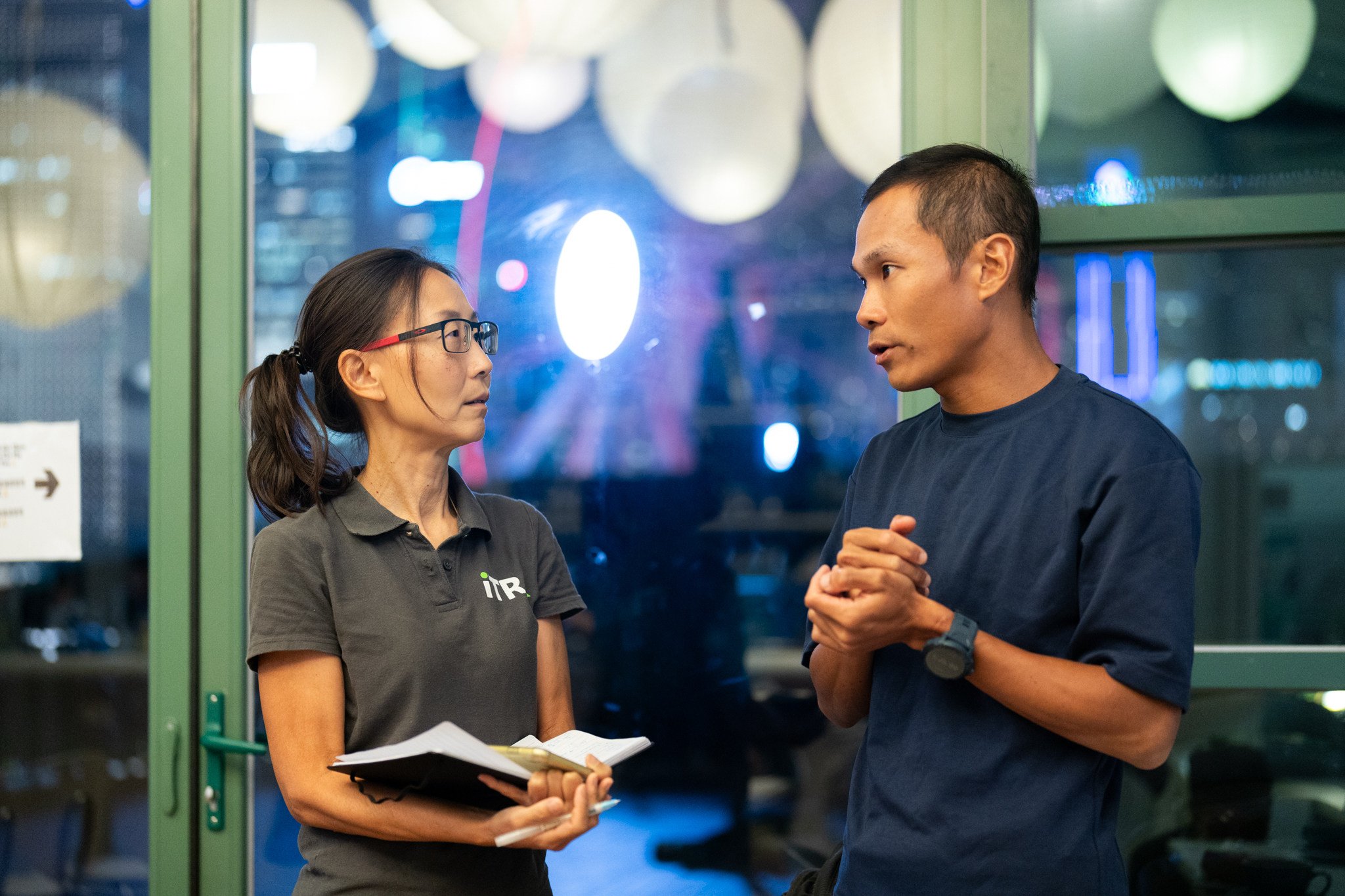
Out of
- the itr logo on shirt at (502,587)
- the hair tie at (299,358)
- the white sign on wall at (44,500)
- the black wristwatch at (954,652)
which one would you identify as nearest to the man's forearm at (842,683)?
the black wristwatch at (954,652)

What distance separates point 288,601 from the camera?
51.8 inches

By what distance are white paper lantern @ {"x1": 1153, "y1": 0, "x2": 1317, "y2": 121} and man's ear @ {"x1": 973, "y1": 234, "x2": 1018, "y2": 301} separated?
67 cm

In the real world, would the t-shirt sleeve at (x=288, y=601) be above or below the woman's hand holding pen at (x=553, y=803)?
above

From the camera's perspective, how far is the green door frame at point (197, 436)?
6.21 feet

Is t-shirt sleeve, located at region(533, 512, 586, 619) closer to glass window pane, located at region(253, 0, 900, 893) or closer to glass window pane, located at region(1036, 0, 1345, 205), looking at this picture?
glass window pane, located at region(253, 0, 900, 893)

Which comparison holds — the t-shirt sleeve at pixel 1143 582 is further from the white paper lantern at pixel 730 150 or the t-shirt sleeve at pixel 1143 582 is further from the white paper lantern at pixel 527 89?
the white paper lantern at pixel 527 89

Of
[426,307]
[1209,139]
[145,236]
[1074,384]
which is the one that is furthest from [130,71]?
[1209,139]

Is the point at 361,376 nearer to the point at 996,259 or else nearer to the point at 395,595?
the point at 395,595

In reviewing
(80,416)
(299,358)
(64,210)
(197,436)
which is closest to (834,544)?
(299,358)

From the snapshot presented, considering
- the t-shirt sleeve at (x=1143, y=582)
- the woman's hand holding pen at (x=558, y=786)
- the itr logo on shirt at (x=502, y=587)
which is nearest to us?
the t-shirt sleeve at (x=1143, y=582)

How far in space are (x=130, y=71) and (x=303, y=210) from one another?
0.44 metres

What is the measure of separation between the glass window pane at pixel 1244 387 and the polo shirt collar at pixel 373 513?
38.1 inches

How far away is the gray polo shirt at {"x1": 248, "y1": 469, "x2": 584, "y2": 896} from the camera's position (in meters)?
1.32

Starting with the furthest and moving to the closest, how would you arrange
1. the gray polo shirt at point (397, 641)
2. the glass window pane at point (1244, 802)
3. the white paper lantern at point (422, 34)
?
the white paper lantern at point (422, 34), the glass window pane at point (1244, 802), the gray polo shirt at point (397, 641)
